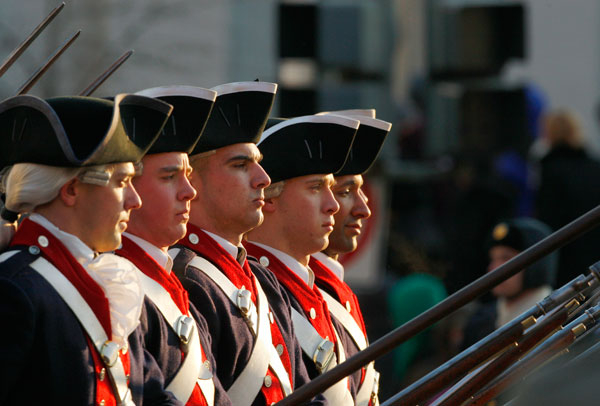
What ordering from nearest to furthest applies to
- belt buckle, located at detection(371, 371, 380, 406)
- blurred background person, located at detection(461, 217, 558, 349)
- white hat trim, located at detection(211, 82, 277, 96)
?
1. white hat trim, located at detection(211, 82, 277, 96)
2. belt buckle, located at detection(371, 371, 380, 406)
3. blurred background person, located at detection(461, 217, 558, 349)

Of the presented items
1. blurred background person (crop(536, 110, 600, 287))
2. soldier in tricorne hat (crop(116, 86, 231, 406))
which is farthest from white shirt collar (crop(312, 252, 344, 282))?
blurred background person (crop(536, 110, 600, 287))

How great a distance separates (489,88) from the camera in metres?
8.16

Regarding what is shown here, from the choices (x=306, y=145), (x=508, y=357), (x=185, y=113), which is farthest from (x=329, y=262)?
(x=508, y=357)

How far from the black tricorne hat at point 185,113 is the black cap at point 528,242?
99.8 inches

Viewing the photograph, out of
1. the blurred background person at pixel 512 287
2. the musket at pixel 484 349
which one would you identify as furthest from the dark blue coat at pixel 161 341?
the blurred background person at pixel 512 287

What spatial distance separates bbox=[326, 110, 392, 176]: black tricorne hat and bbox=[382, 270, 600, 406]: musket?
1.69m

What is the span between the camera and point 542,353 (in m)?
3.84

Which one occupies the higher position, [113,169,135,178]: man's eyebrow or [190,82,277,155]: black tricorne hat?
[190,82,277,155]: black tricorne hat

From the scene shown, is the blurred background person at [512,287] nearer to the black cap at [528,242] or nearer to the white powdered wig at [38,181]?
the black cap at [528,242]

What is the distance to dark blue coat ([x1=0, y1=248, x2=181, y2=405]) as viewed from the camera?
11.7 ft

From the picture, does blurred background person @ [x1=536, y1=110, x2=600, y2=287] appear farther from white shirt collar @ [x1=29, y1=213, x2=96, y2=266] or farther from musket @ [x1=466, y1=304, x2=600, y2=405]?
white shirt collar @ [x1=29, y1=213, x2=96, y2=266]

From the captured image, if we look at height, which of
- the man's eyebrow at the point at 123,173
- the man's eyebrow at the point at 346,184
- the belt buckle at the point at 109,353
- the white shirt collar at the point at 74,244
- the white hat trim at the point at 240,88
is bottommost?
the belt buckle at the point at 109,353

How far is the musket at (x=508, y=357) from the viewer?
387 cm

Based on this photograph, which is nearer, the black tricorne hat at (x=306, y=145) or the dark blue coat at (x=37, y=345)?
the dark blue coat at (x=37, y=345)
